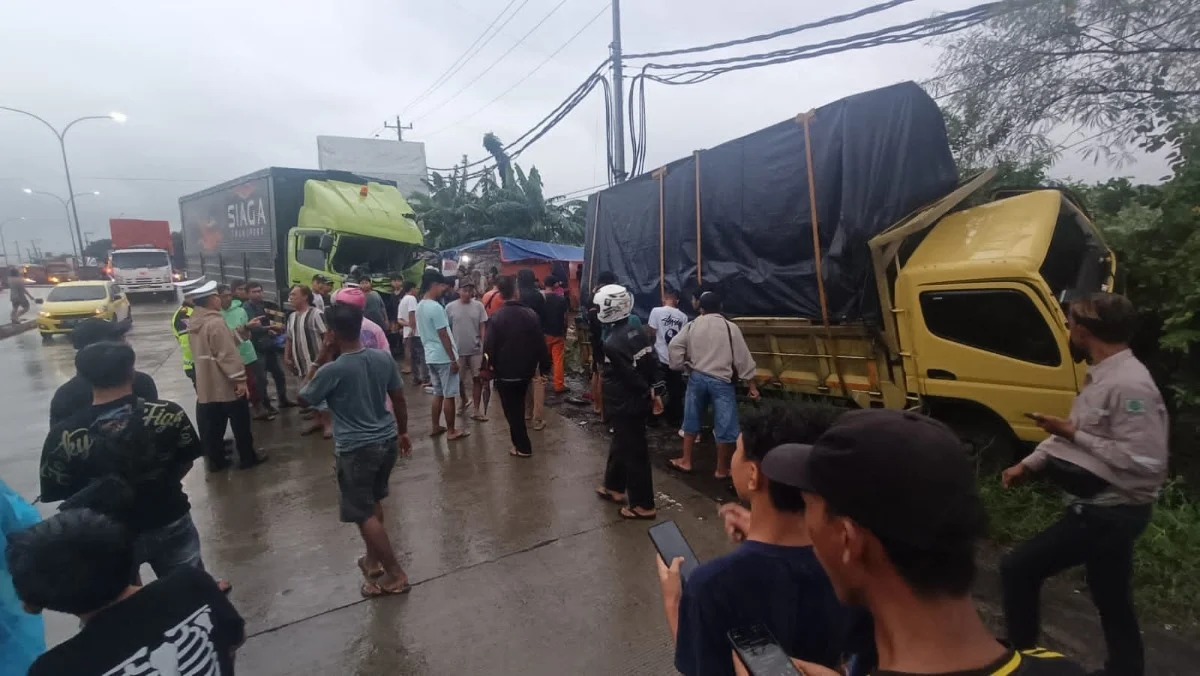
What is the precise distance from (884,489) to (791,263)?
4936mm

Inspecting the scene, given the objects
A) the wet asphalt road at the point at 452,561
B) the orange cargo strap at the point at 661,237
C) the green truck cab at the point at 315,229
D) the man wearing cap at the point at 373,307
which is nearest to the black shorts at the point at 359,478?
the wet asphalt road at the point at 452,561

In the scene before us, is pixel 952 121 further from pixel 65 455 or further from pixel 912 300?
pixel 65 455

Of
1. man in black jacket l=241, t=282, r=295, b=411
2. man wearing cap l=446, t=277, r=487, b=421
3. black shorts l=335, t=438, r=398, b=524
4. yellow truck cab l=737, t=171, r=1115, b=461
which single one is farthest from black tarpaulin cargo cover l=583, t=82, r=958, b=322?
man in black jacket l=241, t=282, r=295, b=411

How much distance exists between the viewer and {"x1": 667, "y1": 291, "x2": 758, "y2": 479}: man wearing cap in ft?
16.2

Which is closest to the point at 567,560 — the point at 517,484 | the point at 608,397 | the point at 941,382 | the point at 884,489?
the point at 608,397

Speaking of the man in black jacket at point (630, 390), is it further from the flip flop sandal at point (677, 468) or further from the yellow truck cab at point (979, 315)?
the yellow truck cab at point (979, 315)

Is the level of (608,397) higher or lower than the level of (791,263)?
lower

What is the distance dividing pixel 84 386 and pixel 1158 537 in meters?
5.74

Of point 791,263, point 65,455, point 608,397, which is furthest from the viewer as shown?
point 791,263

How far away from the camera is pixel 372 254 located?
40.1 ft

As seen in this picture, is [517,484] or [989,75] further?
[989,75]

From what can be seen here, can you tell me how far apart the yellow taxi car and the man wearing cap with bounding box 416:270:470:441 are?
1242 cm

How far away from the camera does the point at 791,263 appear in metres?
5.54

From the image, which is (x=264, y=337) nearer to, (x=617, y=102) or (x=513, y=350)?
(x=513, y=350)
